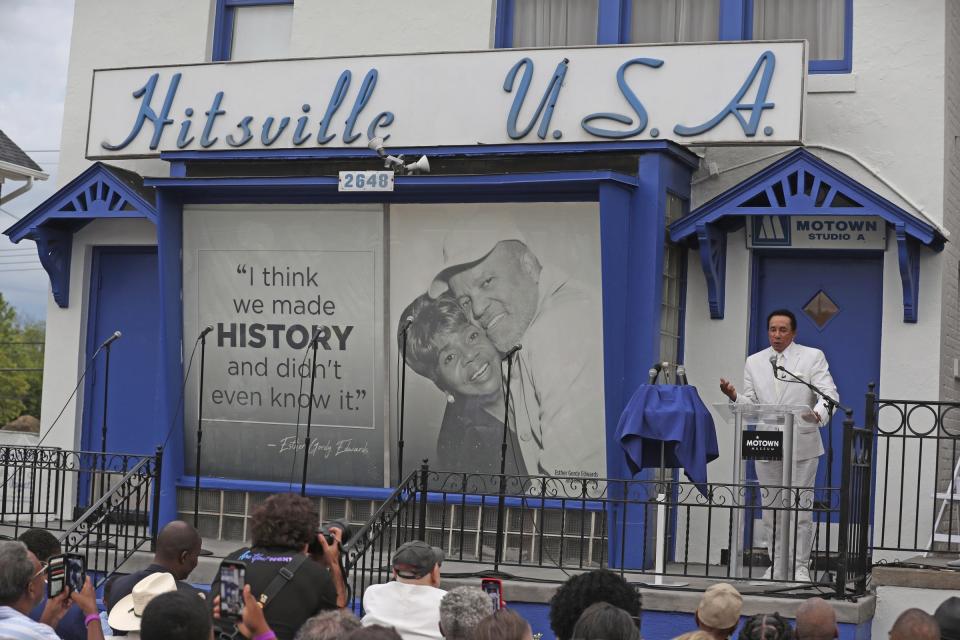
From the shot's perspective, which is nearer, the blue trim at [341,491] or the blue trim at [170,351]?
the blue trim at [341,491]

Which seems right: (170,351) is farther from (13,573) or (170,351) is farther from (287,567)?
(13,573)

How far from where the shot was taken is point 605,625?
517cm

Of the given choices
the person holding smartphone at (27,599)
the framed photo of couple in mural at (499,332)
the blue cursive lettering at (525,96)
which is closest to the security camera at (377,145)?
the framed photo of couple in mural at (499,332)

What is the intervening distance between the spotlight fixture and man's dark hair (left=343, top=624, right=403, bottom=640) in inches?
317

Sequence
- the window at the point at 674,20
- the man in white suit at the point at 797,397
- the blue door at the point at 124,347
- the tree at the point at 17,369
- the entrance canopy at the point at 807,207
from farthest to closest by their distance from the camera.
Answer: the tree at the point at 17,369, the blue door at the point at 124,347, the window at the point at 674,20, the entrance canopy at the point at 807,207, the man in white suit at the point at 797,397

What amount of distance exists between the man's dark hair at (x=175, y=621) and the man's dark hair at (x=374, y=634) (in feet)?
1.89

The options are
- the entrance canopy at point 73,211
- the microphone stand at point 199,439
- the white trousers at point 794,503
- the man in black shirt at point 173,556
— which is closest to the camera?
the man in black shirt at point 173,556

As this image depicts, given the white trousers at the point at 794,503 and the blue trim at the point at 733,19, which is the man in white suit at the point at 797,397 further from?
the blue trim at the point at 733,19

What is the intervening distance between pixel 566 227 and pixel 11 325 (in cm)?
5370

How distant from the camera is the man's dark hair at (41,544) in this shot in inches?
283

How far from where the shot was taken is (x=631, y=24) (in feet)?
44.1

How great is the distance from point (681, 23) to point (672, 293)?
2.64 meters

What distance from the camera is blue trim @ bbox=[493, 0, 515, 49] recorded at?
1377cm

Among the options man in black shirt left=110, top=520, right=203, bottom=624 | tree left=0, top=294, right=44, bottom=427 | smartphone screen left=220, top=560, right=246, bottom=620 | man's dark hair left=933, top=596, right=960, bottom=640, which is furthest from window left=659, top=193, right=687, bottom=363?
tree left=0, top=294, right=44, bottom=427
